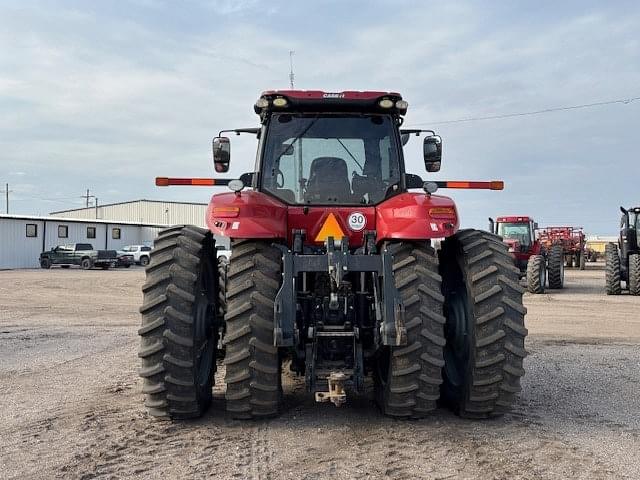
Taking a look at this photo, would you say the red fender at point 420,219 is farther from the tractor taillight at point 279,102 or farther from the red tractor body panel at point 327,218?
the tractor taillight at point 279,102

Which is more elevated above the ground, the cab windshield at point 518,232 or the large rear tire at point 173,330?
the cab windshield at point 518,232

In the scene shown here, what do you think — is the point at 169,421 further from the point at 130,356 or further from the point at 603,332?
the point at 603,332

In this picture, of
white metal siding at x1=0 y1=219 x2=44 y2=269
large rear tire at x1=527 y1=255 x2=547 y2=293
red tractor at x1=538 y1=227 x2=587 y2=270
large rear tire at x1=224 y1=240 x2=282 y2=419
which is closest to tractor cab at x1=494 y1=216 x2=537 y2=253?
large rear tire at x1=527 y1=255 x2=547 y2=293

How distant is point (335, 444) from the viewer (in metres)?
4.74

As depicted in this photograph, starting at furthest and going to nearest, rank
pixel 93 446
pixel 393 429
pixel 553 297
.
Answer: pixel 553 297 → pixel 393 429 → pixel 93 446

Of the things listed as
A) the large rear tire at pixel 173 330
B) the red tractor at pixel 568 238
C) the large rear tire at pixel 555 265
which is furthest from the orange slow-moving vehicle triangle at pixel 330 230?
the red tractor at pixel 568 238

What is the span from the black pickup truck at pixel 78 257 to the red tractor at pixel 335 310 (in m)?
37.6

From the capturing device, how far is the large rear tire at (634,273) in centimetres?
1987

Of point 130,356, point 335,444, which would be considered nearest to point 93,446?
point 335,444

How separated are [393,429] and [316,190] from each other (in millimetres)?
2188

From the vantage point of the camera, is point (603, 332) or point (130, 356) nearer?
point (130, 356)

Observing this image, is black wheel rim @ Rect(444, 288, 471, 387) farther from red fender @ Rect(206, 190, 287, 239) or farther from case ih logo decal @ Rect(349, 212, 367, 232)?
red fender @ Rect(206, 190, 287, 239)

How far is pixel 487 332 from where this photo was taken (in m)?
5.03

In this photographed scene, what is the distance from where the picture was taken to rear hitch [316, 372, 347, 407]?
15.5 ft
